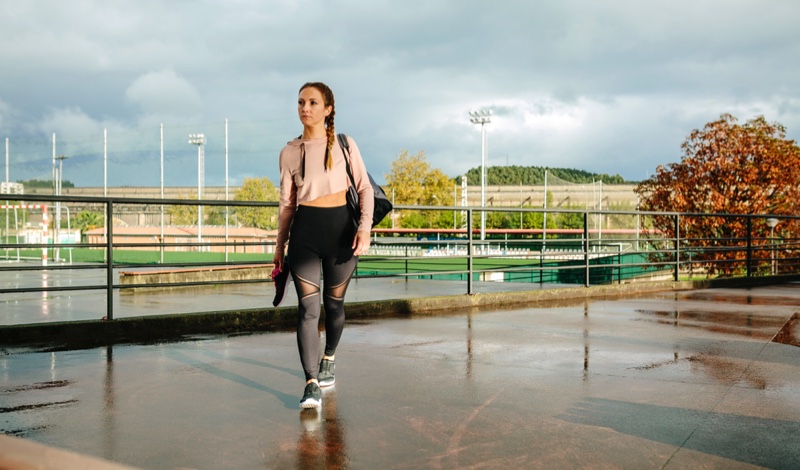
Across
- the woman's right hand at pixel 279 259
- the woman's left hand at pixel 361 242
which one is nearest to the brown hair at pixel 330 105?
the woman's left hand at pixel 361 242

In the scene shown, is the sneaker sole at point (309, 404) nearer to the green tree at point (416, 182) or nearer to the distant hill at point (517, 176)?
the green tree at point (416, 182)

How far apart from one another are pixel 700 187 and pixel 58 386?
67.9ft

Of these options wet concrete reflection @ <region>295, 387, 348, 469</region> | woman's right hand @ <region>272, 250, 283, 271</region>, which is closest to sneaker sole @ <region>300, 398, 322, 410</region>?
wet concrete reflection @ <region>295, 387, 348, 469</region>

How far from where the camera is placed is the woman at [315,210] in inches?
166

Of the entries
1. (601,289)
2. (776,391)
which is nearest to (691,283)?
(601,289)

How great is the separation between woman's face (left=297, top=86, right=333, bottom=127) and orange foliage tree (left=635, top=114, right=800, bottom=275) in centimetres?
1856

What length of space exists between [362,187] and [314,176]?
0.98 ft

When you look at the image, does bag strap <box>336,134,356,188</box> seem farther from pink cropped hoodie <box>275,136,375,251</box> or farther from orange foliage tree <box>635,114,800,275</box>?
orange foliage tree <box>635,114,800,275</box>

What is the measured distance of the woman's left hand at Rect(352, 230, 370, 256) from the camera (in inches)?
166

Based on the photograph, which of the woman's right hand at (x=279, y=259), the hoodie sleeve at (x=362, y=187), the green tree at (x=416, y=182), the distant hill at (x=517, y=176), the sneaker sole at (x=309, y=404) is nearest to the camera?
the sneaker sole at (x=309, y=404)

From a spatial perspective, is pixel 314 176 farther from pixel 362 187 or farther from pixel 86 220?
pixel 86 220

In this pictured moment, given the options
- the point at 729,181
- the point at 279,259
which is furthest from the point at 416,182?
the point at 279,259

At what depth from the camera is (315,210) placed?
4227 mm

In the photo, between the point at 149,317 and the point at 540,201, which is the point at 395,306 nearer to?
the point at 149,317
